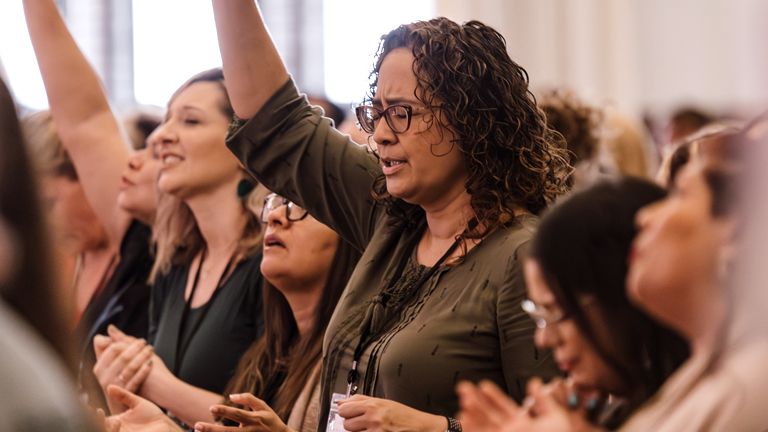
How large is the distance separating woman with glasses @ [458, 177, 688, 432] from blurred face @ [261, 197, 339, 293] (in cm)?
102

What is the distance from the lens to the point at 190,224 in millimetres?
2143

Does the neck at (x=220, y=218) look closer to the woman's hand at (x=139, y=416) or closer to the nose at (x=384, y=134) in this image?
the woman's hand at (x=139, y=416)

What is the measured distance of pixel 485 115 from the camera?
125 centimetres

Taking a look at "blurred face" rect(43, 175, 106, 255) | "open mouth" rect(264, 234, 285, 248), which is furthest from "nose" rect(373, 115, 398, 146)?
"blurred face" rect(43, 175, 106, 255)

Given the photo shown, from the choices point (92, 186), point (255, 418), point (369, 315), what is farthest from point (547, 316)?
point (92, 186)

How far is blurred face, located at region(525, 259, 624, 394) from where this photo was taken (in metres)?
0.66

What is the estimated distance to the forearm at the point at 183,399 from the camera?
1.70m

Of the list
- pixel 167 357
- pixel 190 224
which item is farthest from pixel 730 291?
pixel 190 224

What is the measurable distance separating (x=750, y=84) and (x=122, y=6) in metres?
4.77

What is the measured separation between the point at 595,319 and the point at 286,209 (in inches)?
45.3

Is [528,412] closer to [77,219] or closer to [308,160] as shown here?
[308,160]

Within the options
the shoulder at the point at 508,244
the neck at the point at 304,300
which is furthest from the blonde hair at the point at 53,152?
the shoulder at the point at 508,244

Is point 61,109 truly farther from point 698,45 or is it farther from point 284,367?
point 698,45

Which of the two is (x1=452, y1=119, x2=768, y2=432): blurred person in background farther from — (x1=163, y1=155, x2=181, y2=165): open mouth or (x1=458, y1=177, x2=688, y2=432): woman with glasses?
(x1=163, y1=155, x2=181, y2=165): open mouth
